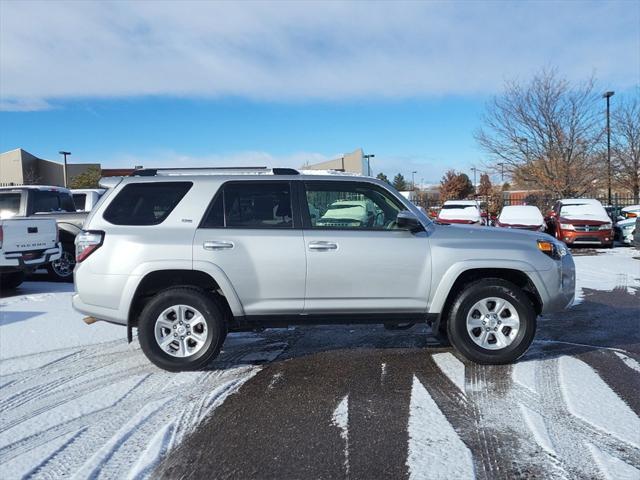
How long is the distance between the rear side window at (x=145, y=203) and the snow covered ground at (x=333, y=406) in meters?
1.45

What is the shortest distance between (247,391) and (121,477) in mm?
1433

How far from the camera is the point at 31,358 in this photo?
5.26 meters

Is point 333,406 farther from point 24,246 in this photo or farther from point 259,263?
point 24,246

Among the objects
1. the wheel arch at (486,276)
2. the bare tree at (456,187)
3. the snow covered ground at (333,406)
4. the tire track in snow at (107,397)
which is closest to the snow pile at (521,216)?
the snow covered ground at (333,406)

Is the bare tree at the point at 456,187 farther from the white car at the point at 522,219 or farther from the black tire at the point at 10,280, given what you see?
the black tire at the point at 10,280

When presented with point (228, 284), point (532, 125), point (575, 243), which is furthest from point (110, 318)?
point (532, 125)

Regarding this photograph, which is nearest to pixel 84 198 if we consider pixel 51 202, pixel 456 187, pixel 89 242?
pixel 51 202

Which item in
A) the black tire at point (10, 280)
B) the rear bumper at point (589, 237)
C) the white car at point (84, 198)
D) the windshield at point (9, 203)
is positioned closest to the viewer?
the black tire at point (10, 280)

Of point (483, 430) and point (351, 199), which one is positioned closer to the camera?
point (483, 430)

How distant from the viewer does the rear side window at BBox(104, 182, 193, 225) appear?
188 inches

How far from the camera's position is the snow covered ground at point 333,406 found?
315cm

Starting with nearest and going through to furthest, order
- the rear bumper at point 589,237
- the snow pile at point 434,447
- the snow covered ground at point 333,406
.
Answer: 1. the snow pile at point 434,447
2. the snow covered ground at point 333,406
3. the rear bumper at point 589,237

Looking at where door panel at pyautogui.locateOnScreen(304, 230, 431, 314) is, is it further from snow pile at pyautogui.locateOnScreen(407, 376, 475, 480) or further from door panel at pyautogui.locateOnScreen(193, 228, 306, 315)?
snow pile at pyautogui.locateOnScreen(407, 376, 475, 480)

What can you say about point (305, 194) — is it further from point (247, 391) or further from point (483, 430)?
point (483, 430)
